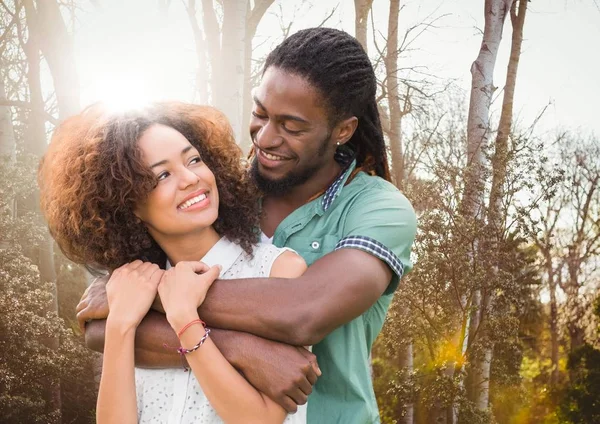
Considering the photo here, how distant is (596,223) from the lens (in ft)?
60.0

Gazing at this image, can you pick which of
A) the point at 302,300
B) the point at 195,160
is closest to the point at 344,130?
the point at 195,160

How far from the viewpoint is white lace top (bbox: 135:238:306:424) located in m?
2.00

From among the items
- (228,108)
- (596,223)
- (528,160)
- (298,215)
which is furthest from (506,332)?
(596,223)

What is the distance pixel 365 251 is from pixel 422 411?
1071 centimetres

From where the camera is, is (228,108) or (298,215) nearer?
(298,215)

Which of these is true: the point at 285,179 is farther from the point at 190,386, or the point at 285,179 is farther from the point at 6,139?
the point at 6,139

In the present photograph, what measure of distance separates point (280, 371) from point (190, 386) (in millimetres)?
357

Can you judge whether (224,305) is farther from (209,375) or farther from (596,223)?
(596,223)

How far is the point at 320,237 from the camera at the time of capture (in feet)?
7.58

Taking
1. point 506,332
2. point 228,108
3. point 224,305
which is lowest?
point 506,332

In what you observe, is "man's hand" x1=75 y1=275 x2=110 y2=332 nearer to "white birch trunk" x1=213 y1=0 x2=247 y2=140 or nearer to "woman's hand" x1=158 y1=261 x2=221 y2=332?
"woman's hand" x1=158 y1=261 x2=221 y2=332

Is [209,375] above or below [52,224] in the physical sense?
below

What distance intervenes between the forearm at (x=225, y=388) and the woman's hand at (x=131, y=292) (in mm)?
220

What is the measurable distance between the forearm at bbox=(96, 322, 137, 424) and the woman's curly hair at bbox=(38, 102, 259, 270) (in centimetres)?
36
